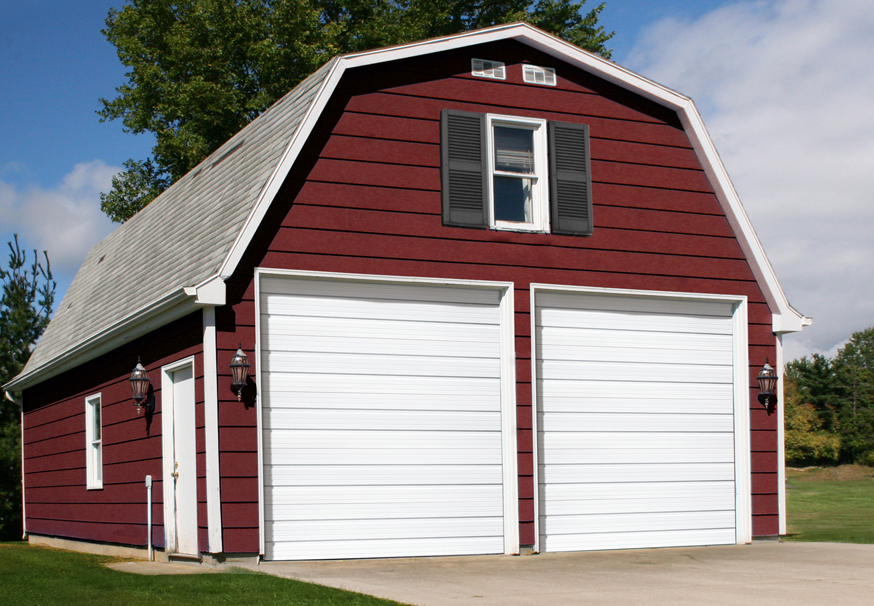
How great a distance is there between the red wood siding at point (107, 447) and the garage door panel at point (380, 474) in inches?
36.1

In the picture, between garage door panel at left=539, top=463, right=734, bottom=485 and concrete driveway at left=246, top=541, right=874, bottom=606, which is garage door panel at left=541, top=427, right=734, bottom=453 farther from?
concrete driveway at left=246, top=541, right=874, bottom=606

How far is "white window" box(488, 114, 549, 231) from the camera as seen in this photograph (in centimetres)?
1172

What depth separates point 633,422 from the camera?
11953 mm

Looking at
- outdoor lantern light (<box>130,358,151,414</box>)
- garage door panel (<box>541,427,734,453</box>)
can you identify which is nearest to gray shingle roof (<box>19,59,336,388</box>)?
outdoor lantern light (<box>130,358,151,414</box>)

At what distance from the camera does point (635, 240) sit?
39.7 feet

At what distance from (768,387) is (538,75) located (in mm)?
5058

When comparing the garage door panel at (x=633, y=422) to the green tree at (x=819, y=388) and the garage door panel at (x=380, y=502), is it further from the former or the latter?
the green tree at (x=819, y=388)

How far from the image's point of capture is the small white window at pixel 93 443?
14.3 m

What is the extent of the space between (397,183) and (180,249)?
3126mm

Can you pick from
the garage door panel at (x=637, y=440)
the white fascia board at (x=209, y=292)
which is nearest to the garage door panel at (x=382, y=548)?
the garage door panel at (x=637, y=440)

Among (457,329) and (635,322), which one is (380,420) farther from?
(635,322)

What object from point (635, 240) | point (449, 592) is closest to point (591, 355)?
point (635, 240)

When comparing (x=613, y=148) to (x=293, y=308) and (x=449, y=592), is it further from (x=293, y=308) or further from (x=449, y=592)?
(x=449, y=592)

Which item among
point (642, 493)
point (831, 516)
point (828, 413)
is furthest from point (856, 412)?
point (642, 493)
